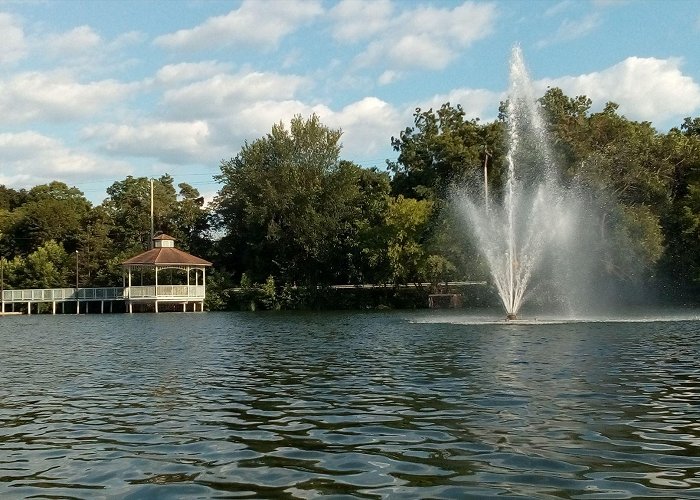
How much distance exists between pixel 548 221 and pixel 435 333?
22.8 meters

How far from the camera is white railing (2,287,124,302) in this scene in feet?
240

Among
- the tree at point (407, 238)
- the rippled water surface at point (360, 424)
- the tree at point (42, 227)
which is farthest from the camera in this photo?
the tree at point (42, 227)

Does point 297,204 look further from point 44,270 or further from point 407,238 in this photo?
point 44,270

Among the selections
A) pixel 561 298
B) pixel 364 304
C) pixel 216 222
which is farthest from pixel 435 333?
pixel 216 222

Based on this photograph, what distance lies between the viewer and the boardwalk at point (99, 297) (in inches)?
2719

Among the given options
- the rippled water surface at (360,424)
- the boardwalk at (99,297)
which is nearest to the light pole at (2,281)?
the boardwalk at (99,297)

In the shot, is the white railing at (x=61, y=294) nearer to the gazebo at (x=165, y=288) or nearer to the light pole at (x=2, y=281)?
the light pole at (x=2, y=281)

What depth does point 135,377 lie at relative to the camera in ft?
59.7

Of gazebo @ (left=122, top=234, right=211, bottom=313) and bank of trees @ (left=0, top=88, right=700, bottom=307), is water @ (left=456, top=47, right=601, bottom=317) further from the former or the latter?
gazebo @ (left=122, top=234, right=211, bottom=313)

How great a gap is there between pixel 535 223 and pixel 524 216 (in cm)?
383

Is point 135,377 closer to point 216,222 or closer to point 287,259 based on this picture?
point 287,259

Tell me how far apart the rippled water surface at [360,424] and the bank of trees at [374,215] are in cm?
3949

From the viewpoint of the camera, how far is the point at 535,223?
4850cm

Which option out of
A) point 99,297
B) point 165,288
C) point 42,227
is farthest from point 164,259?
point 42,227
